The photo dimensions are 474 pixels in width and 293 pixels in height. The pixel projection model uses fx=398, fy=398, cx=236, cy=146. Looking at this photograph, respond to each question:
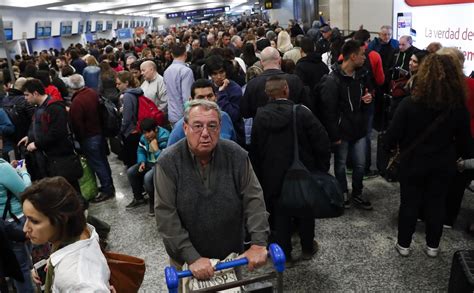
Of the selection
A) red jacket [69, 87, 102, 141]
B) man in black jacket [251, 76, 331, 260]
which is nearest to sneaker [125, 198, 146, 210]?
Answer: red jacket [69, 87, 102, 141]

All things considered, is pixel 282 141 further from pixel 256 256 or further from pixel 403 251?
pixel 403 251

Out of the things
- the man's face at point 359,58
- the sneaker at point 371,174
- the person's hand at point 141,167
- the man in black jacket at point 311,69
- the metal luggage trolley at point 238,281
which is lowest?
the sneaker at point 371,174

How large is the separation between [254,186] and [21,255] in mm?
2031

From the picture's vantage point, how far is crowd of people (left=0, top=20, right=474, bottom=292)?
79.5 inches

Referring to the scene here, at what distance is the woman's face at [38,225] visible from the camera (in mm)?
1663

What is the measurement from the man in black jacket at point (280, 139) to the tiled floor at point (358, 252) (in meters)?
0.64

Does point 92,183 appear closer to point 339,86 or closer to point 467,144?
point 339,86

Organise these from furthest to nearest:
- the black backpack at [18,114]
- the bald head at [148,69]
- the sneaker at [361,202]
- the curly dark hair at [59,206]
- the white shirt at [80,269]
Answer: the bald head at [148,69]
the black backpack at [18,114]
the sneaker at [361,202]
the curly dark hair at [59,206]
the white shirt at [80,269]

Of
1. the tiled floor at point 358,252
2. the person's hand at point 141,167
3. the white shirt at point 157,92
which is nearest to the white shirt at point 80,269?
the tiled floor at point 358,252

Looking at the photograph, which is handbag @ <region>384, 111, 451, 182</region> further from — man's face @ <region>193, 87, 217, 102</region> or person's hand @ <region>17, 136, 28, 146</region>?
person's hand @ <region>17, 136, 28, 146</region>

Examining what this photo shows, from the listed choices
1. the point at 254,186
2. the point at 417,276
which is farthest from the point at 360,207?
the point at 254,186

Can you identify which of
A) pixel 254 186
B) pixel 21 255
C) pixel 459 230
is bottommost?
pixel 459 230

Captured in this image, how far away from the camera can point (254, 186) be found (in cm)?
216

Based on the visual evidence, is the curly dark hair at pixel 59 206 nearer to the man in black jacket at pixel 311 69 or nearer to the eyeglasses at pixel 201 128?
the eyeglasses at pixel 201 128
